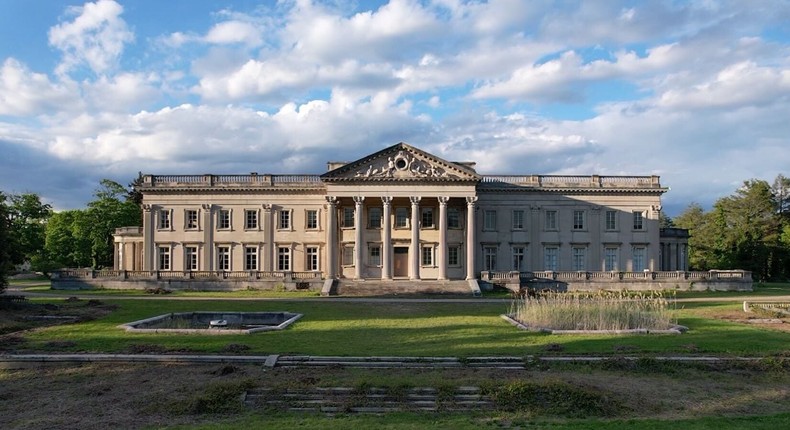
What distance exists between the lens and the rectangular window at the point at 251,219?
5772 cm

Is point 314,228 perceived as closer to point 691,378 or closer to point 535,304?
point 535,304

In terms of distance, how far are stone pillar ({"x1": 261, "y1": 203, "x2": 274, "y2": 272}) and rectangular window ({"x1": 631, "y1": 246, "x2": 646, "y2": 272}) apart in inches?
1363

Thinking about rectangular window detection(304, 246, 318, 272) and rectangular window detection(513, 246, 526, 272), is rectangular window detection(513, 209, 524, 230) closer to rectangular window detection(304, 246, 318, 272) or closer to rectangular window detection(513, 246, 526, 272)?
rectangular window detection(513, 246, 526, 272)

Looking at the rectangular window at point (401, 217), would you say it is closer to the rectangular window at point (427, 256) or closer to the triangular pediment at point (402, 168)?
the rectangular window at point (427, 256)

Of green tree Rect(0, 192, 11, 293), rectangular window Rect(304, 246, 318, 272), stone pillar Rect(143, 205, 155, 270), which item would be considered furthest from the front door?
green tree Rect(0, 192, 11, 293)

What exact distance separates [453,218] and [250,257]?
1953cm

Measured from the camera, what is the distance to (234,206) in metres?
57.7

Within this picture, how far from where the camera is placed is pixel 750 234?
76.4 m

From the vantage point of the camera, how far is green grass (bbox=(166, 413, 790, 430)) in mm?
11875

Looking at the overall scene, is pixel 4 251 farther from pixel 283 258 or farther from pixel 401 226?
pixel 401 226

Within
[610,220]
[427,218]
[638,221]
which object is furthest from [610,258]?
[427,218]

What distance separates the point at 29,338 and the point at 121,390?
9.29m

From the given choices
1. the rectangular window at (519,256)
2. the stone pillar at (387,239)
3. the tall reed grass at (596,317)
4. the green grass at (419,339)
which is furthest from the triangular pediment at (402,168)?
the tall reed grass at (596,317)

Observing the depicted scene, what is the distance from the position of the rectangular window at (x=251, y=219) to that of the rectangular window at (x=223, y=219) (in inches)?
66.5
